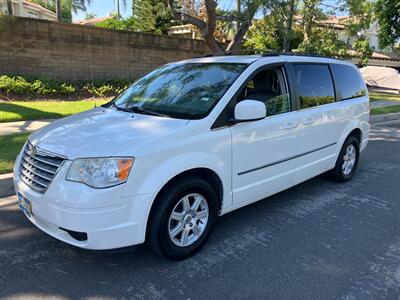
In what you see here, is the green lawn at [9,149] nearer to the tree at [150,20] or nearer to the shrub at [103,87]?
the shrub at [103,87]

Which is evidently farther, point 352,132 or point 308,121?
point 352,132

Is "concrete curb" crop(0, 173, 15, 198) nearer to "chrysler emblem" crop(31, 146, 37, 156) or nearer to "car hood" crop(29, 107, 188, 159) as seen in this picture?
"car hood" crop(29, 107, 188, 159)

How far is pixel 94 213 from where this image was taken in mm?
3008

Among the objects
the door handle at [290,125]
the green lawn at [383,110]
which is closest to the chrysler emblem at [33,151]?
the door handle at [290,125]

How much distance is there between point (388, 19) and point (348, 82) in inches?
1030

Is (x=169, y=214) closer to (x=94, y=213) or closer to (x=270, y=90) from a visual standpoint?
(x=94, y=213)

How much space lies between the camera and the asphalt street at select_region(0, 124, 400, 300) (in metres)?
3.17

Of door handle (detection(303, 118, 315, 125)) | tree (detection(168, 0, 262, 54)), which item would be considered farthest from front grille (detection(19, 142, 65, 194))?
tree (detection(168, 0, 262, 54))

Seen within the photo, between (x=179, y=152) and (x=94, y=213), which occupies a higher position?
(x=179, y=152)

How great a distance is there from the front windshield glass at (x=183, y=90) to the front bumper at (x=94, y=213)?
3.48 ft

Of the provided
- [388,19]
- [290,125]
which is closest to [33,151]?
[290,125]

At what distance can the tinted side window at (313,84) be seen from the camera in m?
4.80

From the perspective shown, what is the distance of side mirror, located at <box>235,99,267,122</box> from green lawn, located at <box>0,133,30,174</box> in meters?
3.46

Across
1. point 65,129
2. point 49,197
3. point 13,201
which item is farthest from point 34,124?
point 49,197
